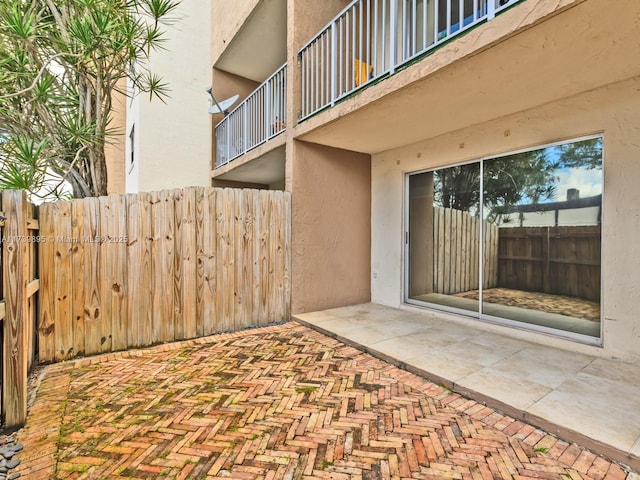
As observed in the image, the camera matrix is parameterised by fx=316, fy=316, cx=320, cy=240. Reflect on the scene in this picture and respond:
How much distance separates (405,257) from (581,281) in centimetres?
240

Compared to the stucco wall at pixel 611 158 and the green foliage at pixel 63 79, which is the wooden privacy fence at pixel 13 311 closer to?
the green foliage at pixel 63 79

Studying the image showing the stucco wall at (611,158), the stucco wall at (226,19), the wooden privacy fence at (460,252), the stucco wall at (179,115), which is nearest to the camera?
the stucco wall at (611,158)

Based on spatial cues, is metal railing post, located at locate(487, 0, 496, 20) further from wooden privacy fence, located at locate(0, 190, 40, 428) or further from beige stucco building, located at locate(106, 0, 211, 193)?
beige stucco building, located at locate(106, 0, 211, 193)

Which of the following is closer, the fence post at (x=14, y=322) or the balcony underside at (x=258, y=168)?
the fence post at (x=14, y=322)

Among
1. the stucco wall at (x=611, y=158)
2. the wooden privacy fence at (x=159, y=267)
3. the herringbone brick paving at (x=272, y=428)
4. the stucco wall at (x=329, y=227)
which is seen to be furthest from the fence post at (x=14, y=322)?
the stucco wall at (x=611, y=158)

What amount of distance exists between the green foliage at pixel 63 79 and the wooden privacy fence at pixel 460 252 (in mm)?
5530

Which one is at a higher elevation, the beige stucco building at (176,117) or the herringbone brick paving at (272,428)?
the beige stucco building at (176,117)

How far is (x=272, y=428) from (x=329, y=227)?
11.6ft

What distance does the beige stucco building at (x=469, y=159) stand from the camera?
284 cm

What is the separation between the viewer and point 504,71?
292 cm

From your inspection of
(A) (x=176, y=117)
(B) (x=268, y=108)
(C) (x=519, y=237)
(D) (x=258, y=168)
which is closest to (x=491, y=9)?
(C) (x=519, y=237)

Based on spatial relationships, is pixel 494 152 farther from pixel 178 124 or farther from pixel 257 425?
pixel 178 124

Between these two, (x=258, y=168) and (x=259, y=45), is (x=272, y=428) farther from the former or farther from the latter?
(x=259, y=45)

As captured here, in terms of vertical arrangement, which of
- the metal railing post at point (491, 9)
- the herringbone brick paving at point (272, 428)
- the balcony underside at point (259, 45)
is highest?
the balcony underside at point (259, 45)
